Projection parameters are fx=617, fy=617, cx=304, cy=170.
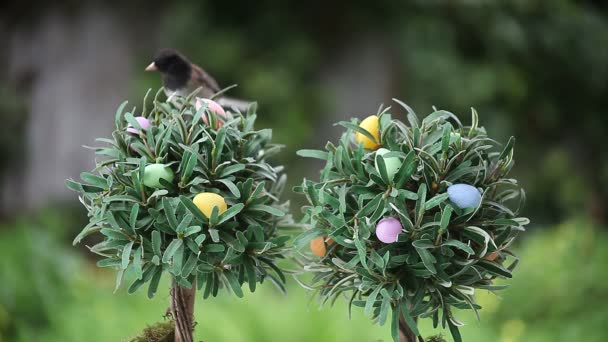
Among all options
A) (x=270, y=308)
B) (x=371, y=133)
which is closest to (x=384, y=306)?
(x=371, y=133)

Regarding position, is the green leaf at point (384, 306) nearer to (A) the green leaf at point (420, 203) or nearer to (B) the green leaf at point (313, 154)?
(A) the green leaf at point (420, 203)

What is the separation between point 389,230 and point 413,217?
47 mm

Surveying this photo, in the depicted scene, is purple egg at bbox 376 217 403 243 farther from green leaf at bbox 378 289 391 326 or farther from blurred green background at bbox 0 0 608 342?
blurred green background at bbox 0 0 608 342

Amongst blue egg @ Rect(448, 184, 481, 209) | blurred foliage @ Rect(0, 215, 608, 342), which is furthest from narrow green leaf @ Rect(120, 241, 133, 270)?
blurred foliage @ Rect(0, 215, 608, 342)

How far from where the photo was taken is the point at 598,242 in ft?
9.03

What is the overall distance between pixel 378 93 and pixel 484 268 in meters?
2.80

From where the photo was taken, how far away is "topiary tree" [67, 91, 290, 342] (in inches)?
31.9

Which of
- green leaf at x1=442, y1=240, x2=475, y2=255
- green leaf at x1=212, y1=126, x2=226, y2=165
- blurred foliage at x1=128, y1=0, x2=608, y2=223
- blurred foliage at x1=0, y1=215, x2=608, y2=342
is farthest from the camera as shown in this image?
blurred foliage at x1=128, y1=0, x2=608, y2=223

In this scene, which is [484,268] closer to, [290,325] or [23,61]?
[290,325]

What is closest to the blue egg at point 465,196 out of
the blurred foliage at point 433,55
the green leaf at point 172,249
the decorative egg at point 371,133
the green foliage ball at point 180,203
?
the decorative egg at point 371,133

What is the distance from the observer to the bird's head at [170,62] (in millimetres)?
980

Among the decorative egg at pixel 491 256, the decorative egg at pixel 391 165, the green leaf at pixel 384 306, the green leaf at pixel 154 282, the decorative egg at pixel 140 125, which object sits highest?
the decorative egg at pixel 140 125

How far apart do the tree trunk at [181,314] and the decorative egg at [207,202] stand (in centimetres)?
14

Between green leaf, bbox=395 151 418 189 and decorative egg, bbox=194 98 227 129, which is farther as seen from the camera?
decorative egg, bbox=194 98 227 129
